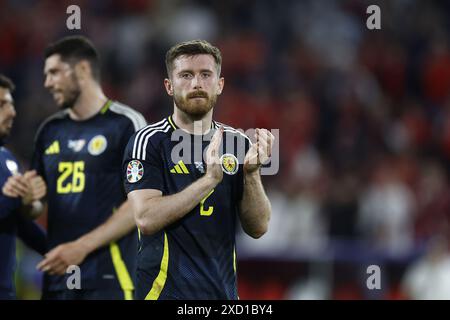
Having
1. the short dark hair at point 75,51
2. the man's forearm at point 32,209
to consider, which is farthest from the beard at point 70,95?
the man's forearm at point 32,209

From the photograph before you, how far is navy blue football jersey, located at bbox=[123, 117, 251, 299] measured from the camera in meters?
5.09

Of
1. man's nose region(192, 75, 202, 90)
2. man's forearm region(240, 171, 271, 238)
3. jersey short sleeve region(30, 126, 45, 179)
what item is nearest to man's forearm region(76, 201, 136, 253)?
jersey short sleeve region(30, 126, 45, 179)

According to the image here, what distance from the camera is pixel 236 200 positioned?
5.32 meters

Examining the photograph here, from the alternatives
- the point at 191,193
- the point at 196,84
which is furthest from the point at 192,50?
the point at 191,193

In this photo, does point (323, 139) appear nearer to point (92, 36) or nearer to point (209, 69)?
point (92, 36)

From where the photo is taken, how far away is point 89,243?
6.42 metres

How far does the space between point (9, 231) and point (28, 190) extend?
0.37 metres

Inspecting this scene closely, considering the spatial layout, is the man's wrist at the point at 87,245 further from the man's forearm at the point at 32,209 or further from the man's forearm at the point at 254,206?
the man's forearm at the point at 254,206

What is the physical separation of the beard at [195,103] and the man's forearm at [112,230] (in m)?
1.43

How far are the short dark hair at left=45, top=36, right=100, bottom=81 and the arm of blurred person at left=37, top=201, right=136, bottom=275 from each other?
3.85 ft

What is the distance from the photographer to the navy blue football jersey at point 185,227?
509 cm

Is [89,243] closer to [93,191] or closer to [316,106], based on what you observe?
[93,191]

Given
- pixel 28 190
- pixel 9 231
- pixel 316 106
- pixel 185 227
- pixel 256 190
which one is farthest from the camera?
pixel 316 106

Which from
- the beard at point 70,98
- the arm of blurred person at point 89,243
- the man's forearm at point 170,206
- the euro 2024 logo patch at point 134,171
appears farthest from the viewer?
the beard at point 70,98
